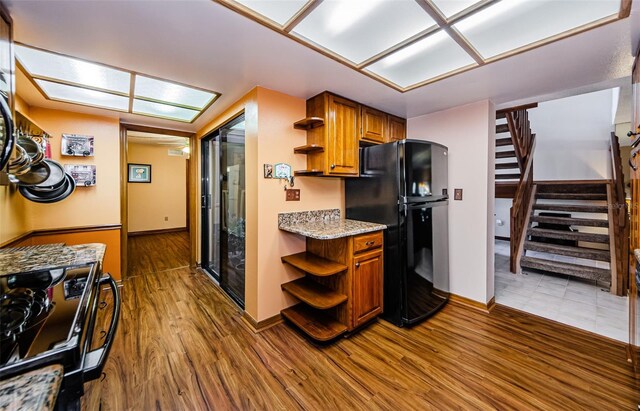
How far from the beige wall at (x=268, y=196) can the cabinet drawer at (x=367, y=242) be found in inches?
27.1

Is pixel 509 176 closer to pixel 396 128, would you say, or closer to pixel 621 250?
pixel 621 250

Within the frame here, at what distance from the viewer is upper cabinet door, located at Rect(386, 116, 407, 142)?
3066mm

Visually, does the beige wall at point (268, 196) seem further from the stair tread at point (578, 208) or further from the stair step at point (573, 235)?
the stair tread at point (578, 208)

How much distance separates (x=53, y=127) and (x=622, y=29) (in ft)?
16.5

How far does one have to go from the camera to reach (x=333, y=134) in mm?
2404

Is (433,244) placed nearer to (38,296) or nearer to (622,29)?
(622,29)

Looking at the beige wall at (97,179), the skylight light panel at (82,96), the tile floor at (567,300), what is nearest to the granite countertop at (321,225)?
the tile floor at (567,300)

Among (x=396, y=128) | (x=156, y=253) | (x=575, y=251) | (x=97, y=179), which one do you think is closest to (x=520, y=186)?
(x=575, y=251)

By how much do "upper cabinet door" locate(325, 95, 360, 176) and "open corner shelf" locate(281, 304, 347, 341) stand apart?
1.36 meters

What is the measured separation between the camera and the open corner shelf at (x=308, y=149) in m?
2.33

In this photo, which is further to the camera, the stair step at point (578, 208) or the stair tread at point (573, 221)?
the stair step at point (578, 208)

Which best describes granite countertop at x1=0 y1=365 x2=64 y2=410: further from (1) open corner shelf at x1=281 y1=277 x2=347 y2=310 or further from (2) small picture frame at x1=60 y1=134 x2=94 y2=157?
(2) small picture frame at x1=60 y1=134 x2=94 y2=157

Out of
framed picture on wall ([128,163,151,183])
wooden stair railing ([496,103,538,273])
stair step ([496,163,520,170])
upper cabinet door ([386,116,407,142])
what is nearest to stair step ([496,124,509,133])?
wooden stair railing ([496,103,538,273])

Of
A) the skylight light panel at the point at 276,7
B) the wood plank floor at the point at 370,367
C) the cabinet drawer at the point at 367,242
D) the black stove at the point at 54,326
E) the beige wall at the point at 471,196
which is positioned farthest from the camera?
the beige wall at the point at 471,196
